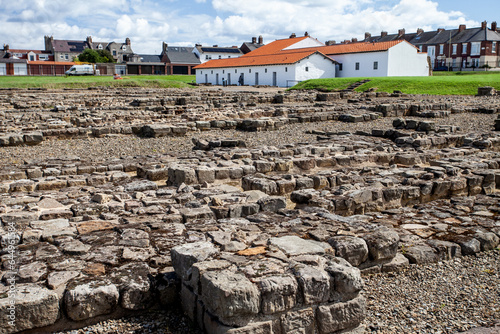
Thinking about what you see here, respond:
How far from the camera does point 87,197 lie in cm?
742

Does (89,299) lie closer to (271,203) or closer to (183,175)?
(271,203)

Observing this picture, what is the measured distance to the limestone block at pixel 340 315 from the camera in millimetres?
4145

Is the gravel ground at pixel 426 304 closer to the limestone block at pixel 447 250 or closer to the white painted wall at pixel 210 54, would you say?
the limestone block at pixel 447 250

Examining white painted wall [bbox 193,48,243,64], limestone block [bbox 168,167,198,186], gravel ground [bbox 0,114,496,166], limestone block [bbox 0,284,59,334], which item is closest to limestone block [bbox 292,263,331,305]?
limestone block [bbox 0,284,59,334]

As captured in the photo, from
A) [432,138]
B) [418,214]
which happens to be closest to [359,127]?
[432,138]

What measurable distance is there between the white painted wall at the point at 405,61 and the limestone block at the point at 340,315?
47337 millimetres

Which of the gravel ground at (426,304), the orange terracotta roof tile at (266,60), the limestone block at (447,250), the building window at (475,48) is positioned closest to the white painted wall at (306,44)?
the orange terracotta roof tile at (266,60)

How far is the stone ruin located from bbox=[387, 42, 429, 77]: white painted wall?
124 feet

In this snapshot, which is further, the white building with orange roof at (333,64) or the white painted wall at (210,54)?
the white painted wall at (210,54)

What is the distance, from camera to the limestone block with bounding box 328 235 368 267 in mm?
5117

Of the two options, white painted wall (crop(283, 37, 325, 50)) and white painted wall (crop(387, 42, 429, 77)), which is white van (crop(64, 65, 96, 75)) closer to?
white painted wall (crop(283, 37, 325, 50))

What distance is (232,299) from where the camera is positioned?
3781mm

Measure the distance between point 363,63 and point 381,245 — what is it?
4791 cm

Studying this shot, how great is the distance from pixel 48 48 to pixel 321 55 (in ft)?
241
